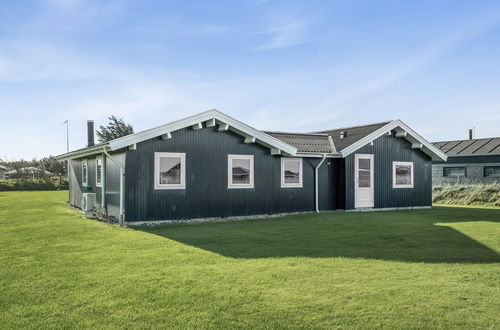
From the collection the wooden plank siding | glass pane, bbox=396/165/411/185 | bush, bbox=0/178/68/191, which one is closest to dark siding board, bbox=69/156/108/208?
the wooden plank siding

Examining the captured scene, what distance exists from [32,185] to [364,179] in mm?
32996

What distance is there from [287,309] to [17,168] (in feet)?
154

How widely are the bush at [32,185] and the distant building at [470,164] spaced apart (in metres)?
32.7

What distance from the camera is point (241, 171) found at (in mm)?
14461

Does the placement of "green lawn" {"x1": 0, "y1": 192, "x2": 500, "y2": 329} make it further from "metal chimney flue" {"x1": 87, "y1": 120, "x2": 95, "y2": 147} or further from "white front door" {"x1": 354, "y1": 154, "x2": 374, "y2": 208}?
"metal chimney flue" {"x1": 87, "y1": 120, "x2": 95, "y2": 147}

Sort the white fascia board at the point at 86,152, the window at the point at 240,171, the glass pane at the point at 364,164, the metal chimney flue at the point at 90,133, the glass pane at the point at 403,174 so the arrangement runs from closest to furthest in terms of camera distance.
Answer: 1. the white fascia board at the point at 86,152
2. the window at the point at 240,171
3. the glass pane at the point at 364,164
4. the glass pane at the point at 403,174
5. the metal chimney flue at the point at 90,133

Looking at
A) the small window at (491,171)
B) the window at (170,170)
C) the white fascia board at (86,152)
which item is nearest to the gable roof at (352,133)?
the window at (170,170)

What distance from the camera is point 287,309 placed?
15.6ft

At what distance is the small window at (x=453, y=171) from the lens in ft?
95.8

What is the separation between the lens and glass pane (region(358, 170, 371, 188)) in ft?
55.5

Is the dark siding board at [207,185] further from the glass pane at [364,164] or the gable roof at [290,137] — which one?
the glass pane at [364,164]

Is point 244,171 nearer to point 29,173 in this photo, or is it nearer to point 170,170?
point 170,170

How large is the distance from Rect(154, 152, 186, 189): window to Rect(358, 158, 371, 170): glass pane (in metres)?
7.41

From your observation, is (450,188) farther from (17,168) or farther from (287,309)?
(17,168)
